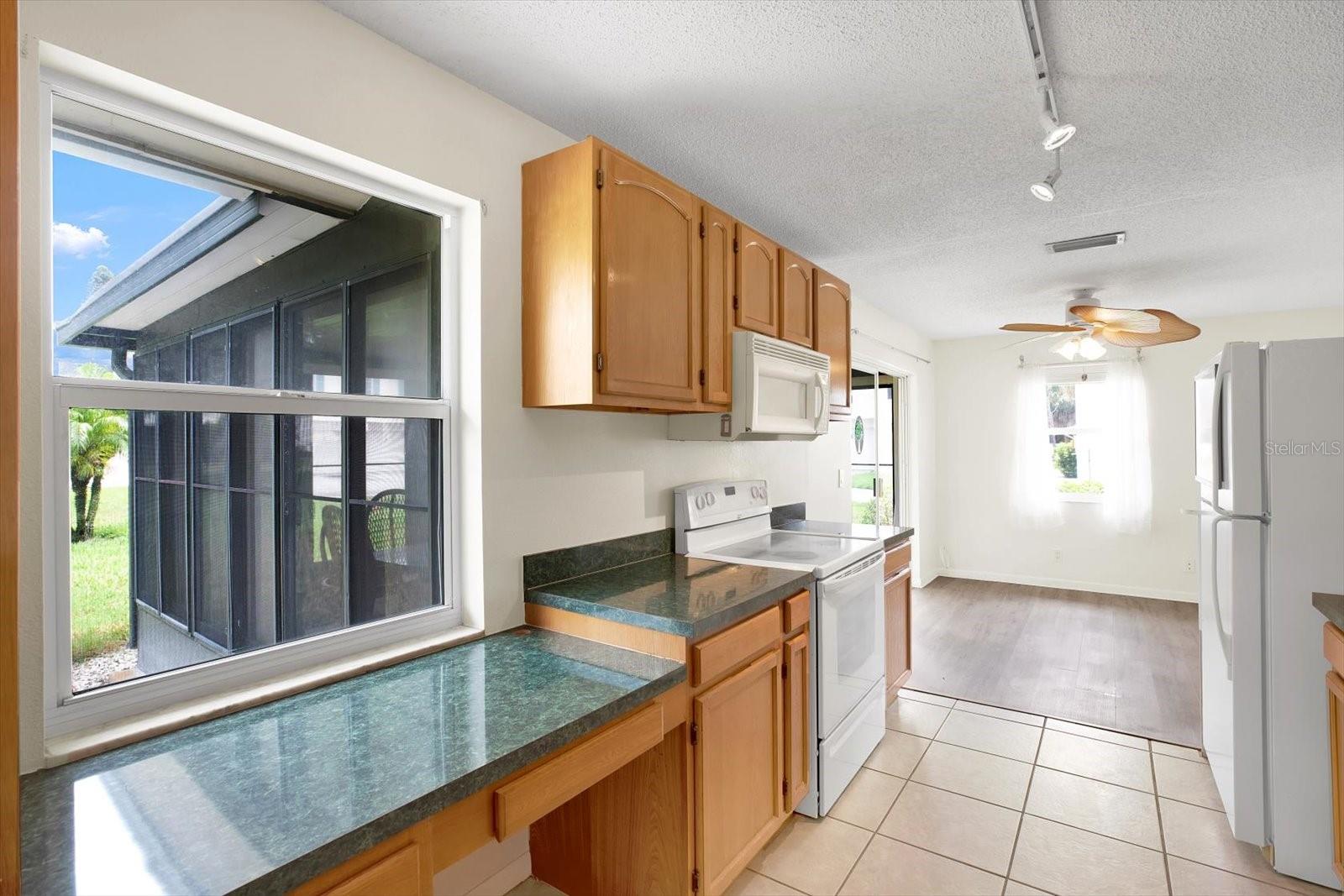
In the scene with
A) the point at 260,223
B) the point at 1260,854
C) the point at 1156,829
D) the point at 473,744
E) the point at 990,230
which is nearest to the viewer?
the point at 473,744

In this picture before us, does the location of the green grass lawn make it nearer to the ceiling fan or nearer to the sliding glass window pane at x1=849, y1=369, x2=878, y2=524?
the ceiling fan

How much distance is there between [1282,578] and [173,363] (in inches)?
119

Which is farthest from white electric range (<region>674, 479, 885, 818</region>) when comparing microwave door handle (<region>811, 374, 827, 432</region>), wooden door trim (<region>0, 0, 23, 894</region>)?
wooden door trim (<region>0, 0, 23, 894</region>)

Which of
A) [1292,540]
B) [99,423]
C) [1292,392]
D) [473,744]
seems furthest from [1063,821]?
[99,423]

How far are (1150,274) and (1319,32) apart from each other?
99.3 inches

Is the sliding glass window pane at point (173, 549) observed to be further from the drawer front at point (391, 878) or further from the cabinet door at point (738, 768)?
the cabinet door at point (738, 768)

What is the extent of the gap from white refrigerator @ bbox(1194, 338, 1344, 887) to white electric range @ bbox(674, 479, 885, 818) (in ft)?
3.76

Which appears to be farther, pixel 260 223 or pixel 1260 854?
pixel 1260 854

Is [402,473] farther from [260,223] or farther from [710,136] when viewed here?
[710,136]

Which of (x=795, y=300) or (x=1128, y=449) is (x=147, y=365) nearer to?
(x=795, y=300)

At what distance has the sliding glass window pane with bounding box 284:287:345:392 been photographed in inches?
61.7

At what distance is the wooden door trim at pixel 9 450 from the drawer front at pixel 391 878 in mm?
363

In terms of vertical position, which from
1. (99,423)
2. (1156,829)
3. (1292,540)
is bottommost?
(1156,829)

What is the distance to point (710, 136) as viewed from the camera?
6.99 feet
